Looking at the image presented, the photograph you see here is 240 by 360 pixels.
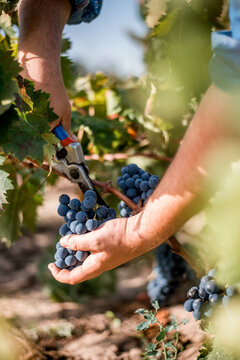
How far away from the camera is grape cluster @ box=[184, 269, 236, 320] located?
122cm

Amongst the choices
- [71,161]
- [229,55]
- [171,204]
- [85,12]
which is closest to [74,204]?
[71,161]

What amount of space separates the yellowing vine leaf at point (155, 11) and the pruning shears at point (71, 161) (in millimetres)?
890

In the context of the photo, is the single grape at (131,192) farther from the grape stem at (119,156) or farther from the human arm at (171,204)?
the grape stem at (119,156)

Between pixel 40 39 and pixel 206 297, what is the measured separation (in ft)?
3.34

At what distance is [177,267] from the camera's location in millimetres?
1965

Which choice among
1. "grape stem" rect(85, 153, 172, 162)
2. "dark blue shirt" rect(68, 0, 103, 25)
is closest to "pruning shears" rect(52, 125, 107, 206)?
"dark blue shirt" rect(68, 0, 103, 25)

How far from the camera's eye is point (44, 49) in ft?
4.11

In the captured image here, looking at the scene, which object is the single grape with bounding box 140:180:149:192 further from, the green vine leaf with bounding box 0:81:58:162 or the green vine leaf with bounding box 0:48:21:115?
the green vine leaf with bounding box 0:48:21:115

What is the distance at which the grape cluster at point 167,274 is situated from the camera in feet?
6.38

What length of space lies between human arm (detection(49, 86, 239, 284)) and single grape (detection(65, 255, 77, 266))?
0.10 feet

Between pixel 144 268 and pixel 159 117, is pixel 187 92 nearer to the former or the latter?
pixel 159 117

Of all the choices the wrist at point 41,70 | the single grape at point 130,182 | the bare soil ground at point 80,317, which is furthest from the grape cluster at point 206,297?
the wrist at point 41,70

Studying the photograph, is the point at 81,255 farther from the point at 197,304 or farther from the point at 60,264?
the point at 197,304

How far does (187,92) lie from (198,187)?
112 centimetres
